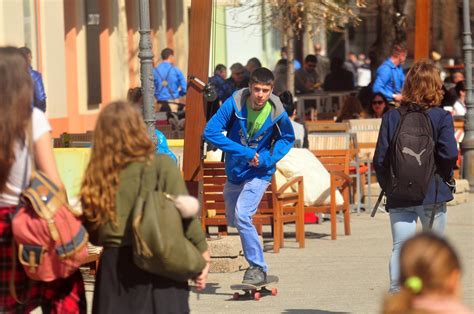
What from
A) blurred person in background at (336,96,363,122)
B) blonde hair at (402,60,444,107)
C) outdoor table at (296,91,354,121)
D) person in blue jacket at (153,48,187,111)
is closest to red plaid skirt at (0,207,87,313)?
blonde hair at (402,60,444,107)

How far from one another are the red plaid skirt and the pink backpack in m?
0.12

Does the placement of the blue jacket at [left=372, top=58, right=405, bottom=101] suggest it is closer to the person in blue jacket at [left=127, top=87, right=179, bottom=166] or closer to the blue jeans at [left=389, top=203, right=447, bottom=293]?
the person in blue jacket at [left=127, top=87, right=179, bottom=166]

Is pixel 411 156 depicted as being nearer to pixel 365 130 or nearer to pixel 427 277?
pixel 427 277

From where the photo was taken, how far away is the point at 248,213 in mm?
9602

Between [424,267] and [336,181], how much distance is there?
972 cm

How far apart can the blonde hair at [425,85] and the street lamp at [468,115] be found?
32.3ft

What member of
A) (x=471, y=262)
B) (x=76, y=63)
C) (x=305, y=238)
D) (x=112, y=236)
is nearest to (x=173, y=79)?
(x=76, y=63)

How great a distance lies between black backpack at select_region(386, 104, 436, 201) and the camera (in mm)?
7992

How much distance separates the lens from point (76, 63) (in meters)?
23.5

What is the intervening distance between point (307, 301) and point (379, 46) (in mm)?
16630

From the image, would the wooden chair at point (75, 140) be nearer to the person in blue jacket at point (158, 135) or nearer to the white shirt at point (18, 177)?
the person in blue jacket at point (158, 135)

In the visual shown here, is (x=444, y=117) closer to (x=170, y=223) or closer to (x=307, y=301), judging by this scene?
(x=307, y=301)

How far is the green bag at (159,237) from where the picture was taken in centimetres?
557

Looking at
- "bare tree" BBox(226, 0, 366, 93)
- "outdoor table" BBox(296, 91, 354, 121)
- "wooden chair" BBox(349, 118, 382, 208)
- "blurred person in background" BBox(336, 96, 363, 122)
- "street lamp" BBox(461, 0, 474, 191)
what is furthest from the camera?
"outdoor table" BBox(296, 91, 354, 121)
